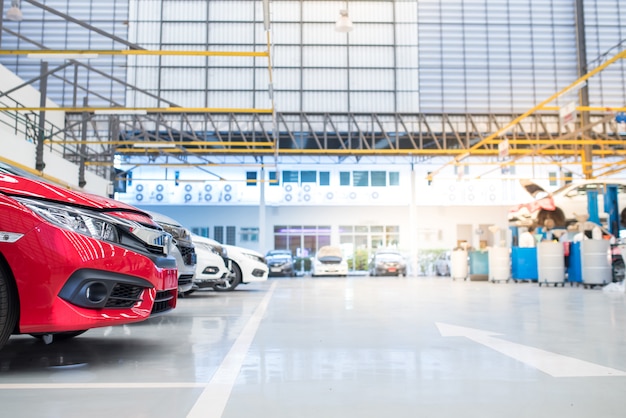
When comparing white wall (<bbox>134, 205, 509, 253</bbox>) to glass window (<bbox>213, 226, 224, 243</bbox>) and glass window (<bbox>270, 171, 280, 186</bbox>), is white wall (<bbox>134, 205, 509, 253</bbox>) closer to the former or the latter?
glass window (<bbox>213, 226, 224, 243</bbox>)

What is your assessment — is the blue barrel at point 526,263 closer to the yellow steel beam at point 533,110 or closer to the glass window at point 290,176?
the yellow steel beam at point 533,110

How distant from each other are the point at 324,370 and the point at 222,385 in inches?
27.5

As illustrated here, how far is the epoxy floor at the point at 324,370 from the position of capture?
2.46m

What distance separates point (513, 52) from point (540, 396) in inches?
913

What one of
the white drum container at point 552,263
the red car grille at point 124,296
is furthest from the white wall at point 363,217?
the red car grille at point 124,296

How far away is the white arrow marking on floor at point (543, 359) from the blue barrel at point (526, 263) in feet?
38.9

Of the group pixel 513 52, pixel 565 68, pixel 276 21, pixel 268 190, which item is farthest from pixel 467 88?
pixel 268 190

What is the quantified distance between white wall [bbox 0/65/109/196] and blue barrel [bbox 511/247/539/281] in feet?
40.9

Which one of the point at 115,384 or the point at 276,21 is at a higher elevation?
the point at 276,21

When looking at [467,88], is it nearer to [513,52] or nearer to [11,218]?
[513,52]

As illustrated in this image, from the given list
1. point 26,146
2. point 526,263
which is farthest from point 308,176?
point 26,146

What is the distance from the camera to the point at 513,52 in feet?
76.1

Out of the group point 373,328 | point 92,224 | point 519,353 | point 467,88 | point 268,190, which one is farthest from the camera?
point 268,190

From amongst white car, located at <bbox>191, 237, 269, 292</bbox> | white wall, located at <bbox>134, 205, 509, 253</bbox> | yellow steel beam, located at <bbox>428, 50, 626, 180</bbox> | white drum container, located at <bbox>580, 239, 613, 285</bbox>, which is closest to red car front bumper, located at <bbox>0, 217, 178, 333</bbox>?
white car, located at <bbox>191, 237, 269, 292</bbox>
